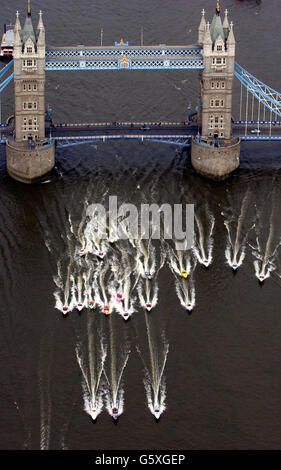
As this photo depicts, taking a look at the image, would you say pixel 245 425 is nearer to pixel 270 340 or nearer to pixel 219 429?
pixel 219 429

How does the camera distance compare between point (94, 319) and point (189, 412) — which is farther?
point (94, 319)

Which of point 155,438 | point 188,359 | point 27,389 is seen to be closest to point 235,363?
point 188,359

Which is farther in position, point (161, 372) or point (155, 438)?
point (161, 372)

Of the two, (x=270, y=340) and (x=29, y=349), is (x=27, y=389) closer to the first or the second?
(x=29, y=349)
